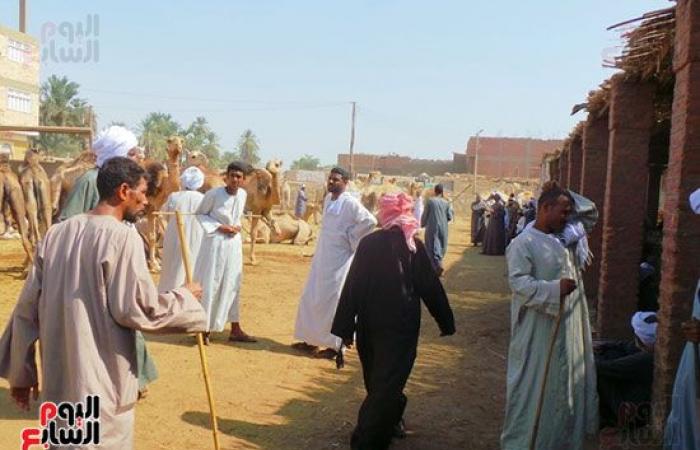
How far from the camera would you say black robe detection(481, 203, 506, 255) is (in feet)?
72.2

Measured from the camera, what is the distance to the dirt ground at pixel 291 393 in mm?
5398

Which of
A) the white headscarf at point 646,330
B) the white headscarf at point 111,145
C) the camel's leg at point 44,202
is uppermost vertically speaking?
the white headscarf at point 111,145

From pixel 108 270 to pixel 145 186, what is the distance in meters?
0.50

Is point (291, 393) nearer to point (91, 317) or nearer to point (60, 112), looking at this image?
point (91, 317)

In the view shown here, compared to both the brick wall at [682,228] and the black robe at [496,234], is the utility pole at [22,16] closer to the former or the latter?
the black robe at [496,234]

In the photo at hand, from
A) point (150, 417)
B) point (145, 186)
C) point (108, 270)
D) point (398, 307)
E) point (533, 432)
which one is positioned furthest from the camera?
point (150, 417)

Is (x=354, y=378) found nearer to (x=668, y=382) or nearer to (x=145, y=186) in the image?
(x=668, y=382)

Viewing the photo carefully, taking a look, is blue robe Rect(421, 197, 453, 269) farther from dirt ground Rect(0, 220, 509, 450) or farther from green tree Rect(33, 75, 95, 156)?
green tree Rect(33, 75, 95, 156)

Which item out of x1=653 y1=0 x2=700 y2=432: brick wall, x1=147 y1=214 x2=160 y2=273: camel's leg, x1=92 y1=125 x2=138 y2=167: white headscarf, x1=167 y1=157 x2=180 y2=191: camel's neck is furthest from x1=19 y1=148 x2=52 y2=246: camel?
x1=653 y1=0 x2=700 y2=432: brick wall

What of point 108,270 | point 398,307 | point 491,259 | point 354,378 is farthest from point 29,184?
point 491,259

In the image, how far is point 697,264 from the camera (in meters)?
5.11

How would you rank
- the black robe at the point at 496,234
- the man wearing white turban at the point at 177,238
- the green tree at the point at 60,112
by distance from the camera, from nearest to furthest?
the man wearing white turban at the point at 177,238 < the black robe at the point at 496,234 < the green tree at the point at 60,112

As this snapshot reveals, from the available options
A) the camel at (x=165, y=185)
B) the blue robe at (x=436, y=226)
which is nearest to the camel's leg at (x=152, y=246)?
the camel at (x=165, y=185)

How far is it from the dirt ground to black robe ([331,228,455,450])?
53 centimetres
